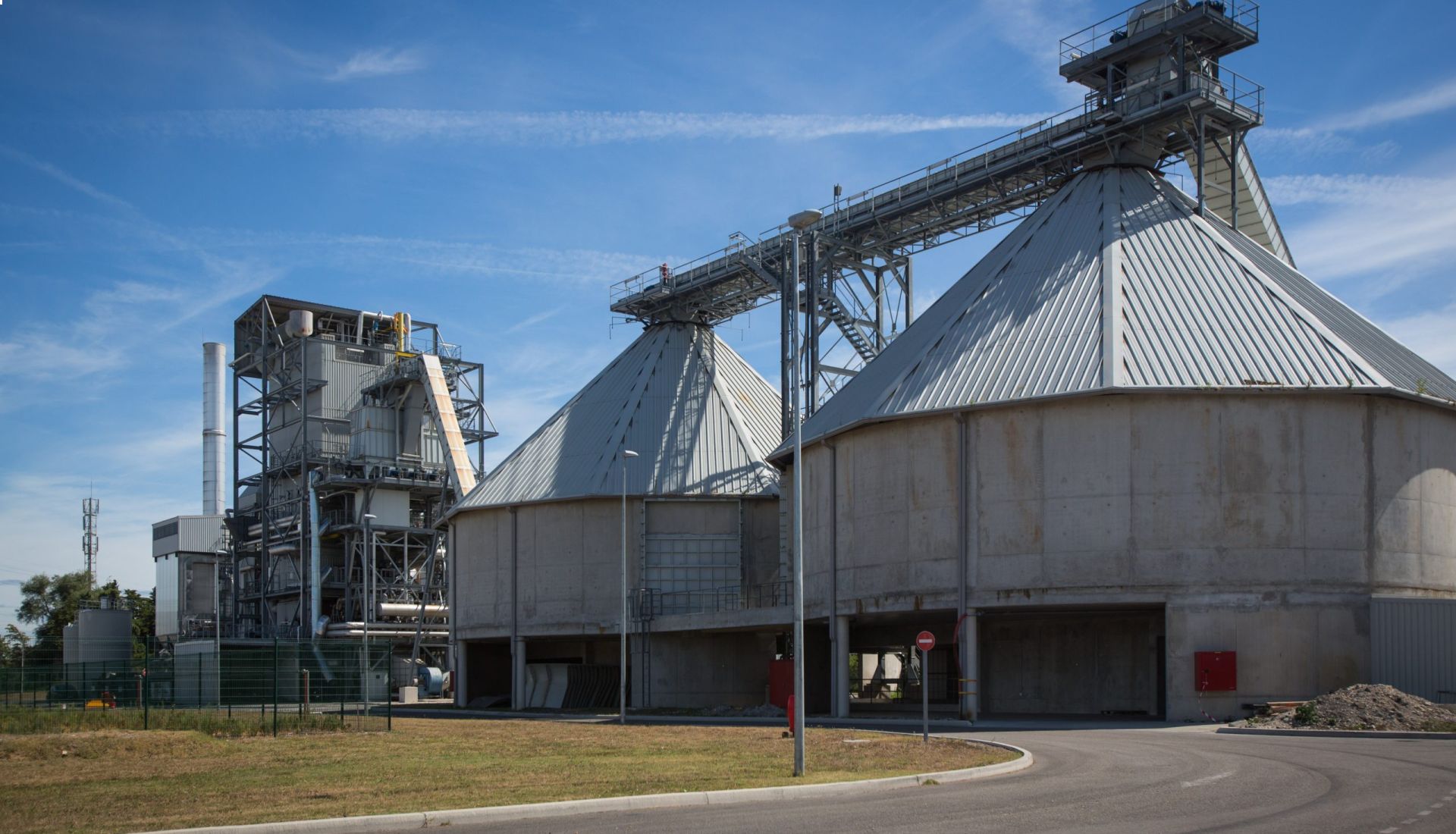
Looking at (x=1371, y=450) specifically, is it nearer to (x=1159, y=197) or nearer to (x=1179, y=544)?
(x=1179, y=544)

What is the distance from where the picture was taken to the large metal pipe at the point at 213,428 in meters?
99.7

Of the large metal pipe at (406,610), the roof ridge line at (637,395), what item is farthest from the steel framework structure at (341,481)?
the roof ridge line at (637,395)

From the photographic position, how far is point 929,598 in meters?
42.5

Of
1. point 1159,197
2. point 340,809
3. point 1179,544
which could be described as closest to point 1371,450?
point 1179,544

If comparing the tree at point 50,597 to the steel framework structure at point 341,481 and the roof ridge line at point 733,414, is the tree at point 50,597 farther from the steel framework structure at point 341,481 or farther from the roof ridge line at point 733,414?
the roof ridge line at point 733,414

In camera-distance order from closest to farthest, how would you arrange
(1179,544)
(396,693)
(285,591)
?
1. (1179,544)
2. (396,693)
3. (285,591)

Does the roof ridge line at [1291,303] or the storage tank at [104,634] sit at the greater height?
the roof ridge line at [1291,303]

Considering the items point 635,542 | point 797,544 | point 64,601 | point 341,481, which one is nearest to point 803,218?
point 797,544

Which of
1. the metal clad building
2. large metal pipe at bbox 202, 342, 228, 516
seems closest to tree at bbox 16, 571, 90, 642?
large metal pipe at bbox 202, 342, 228, 516

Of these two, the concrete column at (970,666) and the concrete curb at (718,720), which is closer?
the concrete curb at (718,720)

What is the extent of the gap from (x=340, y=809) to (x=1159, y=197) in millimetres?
38691

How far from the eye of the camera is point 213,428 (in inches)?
3949

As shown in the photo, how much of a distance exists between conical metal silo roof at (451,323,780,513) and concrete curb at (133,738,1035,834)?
3846 cm

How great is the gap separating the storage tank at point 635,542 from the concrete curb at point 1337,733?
24040 mm
